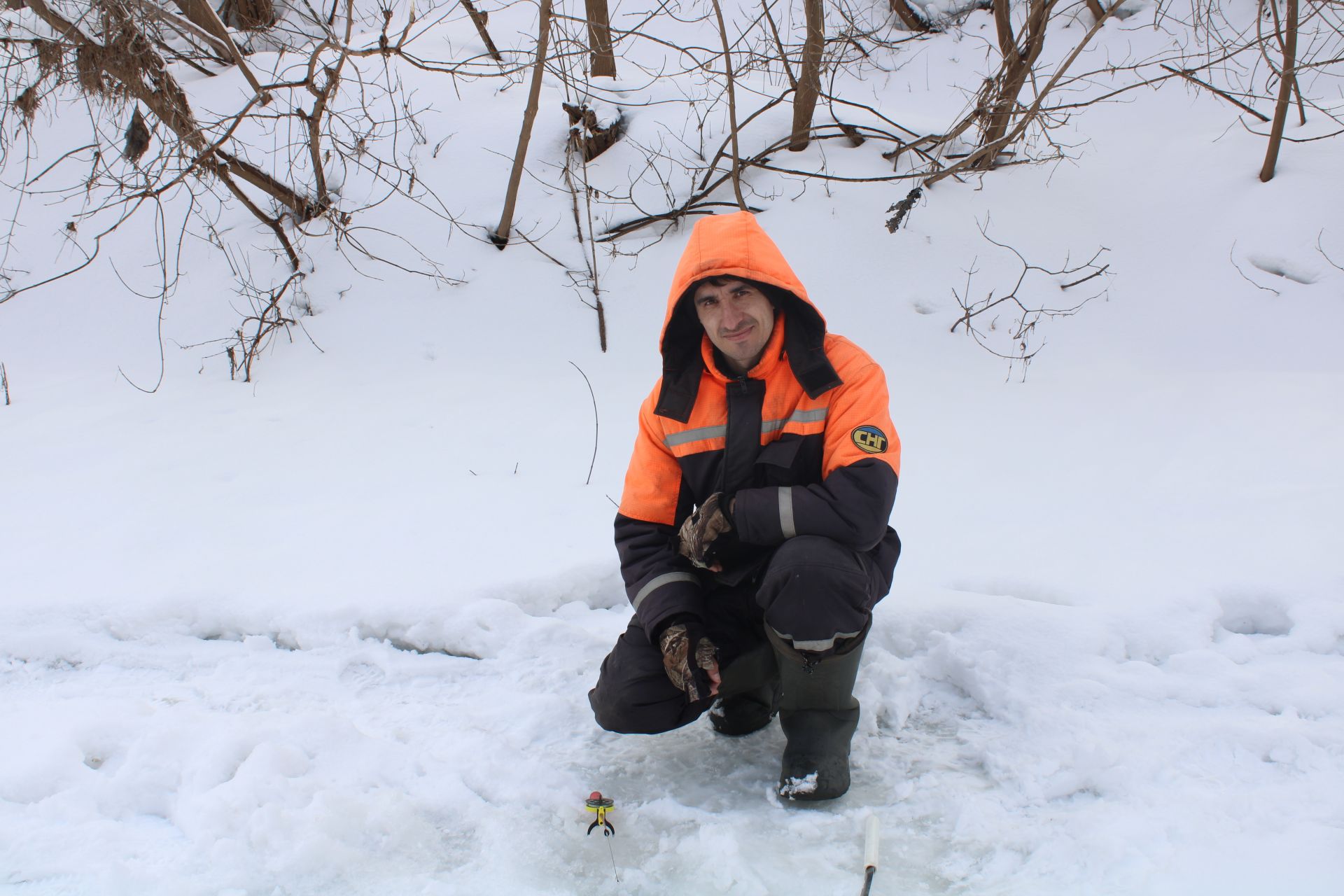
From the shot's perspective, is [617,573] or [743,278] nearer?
[743,278]

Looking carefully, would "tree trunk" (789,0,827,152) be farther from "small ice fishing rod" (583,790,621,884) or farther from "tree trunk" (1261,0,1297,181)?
"small ice fishing rod" (583,790,621,884)

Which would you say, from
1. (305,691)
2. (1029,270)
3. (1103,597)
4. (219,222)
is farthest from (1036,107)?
(219,222)

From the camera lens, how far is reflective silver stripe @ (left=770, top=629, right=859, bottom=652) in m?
1.70

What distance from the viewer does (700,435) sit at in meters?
1.88

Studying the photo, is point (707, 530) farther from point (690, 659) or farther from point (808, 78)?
point (808, 78)

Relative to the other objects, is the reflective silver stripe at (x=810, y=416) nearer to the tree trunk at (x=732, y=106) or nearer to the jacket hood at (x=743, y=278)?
the jacket hood at (x=743, y=278)

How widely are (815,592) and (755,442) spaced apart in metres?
0.35

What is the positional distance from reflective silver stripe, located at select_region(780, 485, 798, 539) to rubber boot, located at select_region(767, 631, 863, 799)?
22 centimetres

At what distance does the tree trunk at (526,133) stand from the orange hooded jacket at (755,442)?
2664 mm

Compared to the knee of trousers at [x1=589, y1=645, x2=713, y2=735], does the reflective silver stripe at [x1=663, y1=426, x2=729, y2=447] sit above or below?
above

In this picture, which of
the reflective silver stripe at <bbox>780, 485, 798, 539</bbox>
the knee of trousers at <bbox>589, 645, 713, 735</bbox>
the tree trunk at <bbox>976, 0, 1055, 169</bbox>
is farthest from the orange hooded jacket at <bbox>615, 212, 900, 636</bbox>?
the tree trunk at <bbox>976, 0, 1055, 169</bbox>

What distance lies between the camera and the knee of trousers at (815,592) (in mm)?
1660

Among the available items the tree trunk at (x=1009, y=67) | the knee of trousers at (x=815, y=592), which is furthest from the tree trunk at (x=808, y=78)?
the knee of trousers at (x=815, y=592)

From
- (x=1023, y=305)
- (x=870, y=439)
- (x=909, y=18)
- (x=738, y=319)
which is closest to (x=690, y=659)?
(x=870, y=439)
